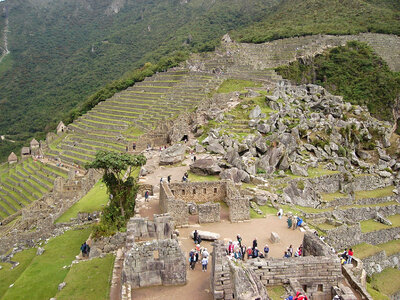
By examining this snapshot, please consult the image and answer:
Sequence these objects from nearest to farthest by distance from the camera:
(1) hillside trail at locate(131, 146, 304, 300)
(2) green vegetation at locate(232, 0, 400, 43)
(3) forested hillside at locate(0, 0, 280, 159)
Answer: (1) hillside trail at locate(131, 146, 304, 300), (2) green vegetation at locate(232, 0, 400, 43), (3) forested hillside at locate(0, 0, 280, 159)

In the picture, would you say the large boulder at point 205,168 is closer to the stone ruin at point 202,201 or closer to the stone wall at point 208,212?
the stone ruin at point 202,201

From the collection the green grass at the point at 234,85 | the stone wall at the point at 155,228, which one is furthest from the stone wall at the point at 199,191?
the green grass at the point at 234,85

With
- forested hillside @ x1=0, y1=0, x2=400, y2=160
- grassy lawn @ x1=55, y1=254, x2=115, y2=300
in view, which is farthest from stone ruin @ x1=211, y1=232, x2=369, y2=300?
forested hillside @ x1=0, y1=0, x2=400, y2=160

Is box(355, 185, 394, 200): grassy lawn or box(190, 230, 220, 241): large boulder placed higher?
box(190, 230, 220, 241): large boulder

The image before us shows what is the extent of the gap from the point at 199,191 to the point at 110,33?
149m

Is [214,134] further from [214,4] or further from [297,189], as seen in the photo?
[214,4]

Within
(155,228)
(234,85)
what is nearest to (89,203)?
(155,228)

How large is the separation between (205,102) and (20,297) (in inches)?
1156

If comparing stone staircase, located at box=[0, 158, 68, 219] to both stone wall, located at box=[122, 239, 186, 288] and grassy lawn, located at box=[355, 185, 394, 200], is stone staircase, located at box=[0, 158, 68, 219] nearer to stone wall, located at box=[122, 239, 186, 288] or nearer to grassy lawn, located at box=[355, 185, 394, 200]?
grassy lawn, located at box=[355, 185, 394, 200]

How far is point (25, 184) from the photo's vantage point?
41625mm

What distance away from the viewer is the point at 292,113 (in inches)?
1371

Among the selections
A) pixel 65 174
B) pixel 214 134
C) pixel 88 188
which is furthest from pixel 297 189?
pixel 65 174

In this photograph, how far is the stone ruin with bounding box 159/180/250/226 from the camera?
14.2 meters

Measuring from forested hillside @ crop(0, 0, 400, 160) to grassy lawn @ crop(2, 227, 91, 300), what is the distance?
44483 millimetres
